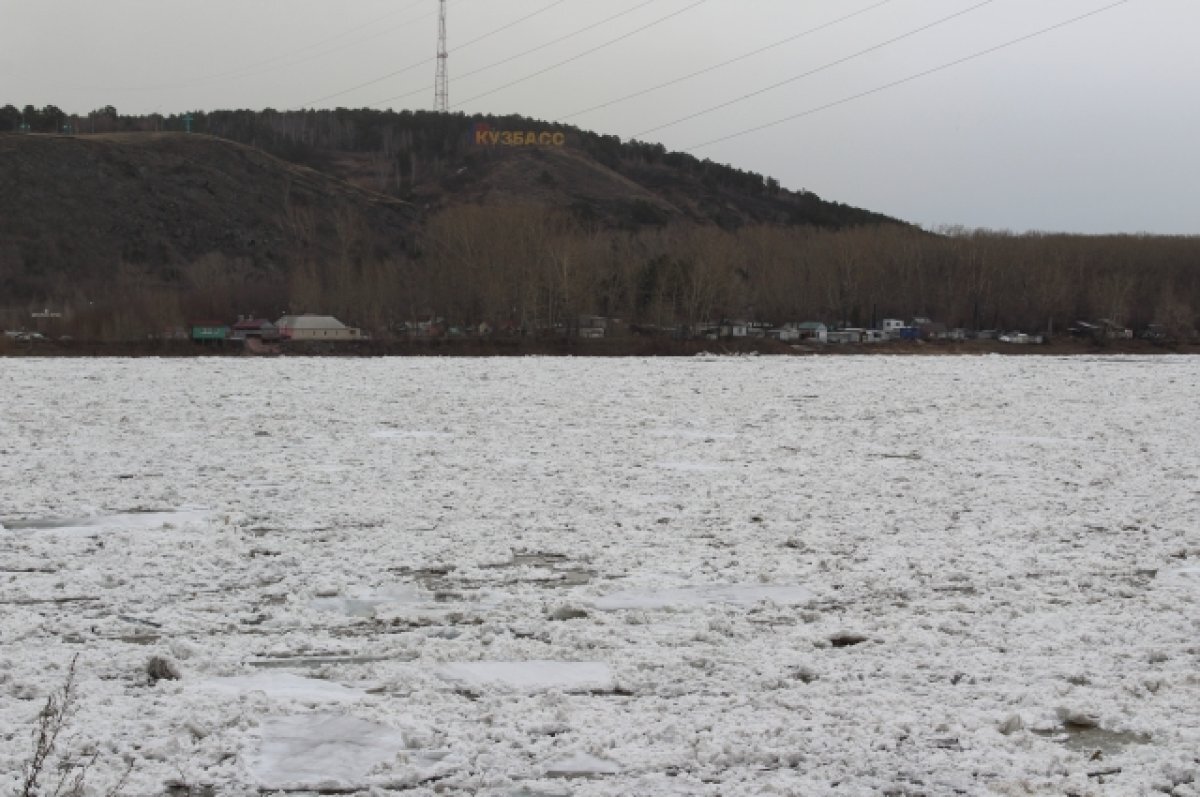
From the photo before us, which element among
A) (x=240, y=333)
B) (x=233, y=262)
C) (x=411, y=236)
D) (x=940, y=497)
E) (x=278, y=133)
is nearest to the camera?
(x=940, y=497)

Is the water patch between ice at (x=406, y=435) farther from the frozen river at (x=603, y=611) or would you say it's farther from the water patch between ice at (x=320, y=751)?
the water patch between ice at (x=320, y=751)

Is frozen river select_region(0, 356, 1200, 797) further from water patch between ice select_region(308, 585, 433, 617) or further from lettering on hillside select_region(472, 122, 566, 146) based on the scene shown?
lettering on hillside select_region(472, 122, 566, 146)

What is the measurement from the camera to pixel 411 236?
13650 centimetres

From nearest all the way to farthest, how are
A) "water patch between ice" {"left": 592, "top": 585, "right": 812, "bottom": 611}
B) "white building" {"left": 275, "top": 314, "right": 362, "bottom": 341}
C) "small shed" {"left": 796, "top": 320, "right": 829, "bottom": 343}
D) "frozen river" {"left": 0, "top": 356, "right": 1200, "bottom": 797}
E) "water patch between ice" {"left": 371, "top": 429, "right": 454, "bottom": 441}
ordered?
1. "frozen river" {"left": 0, "top": 356, "right": 1200, "bottom": 797}
2. "water patch between ice" {"left": 592, "top": 585, "right": 812, "bottom": 611}
3. "water patch between ice" {"left": 371, "top": 429, "right": 454, "bottom": 441}
4. "white building" {"left": 275, "top": 314, "right": 362, "bottom": 341}
5. "small shed" {"left": 796, "top": 320, "right": 829, "bottom": 343}

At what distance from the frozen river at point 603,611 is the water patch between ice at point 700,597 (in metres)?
0.03

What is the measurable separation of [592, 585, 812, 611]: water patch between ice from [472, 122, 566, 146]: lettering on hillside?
613ft

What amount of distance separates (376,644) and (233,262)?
375 ft

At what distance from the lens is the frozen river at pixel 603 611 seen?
4.80 metres

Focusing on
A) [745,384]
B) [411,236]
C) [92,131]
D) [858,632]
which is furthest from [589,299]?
[92,131]

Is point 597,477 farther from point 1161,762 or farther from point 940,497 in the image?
point 1161,762

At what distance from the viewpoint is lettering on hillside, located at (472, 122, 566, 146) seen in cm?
19088

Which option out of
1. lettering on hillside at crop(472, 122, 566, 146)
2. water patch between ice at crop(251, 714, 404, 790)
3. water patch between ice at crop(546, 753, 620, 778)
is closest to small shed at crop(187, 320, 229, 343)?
water patch between ice at crop(251, 714, 404, 790)

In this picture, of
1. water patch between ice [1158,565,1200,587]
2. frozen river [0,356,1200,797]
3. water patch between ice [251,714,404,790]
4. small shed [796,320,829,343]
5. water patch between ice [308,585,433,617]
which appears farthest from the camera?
small shed [796,320,829,343]

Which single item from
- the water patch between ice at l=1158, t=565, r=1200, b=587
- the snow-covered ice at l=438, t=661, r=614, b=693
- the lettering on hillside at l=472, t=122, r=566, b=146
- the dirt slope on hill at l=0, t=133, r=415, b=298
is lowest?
the snow-covered ice at l=438, t=661, r=614, b=693
